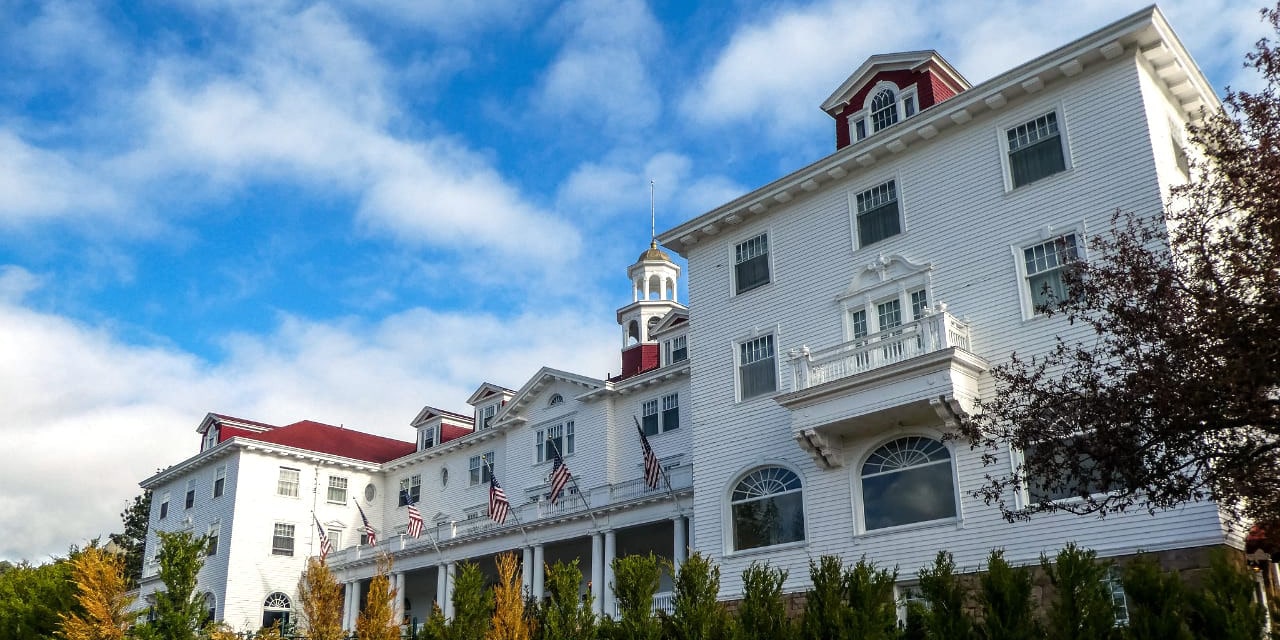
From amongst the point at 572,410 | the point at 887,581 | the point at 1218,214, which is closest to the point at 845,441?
the point at 887,581

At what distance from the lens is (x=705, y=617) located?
684 inches

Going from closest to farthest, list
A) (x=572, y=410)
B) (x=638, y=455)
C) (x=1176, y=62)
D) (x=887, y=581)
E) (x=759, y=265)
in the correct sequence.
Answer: (x=887, y=581)
(x=1176, y=62)
(x=759, y=265)
(x=638, y=455)
(x=572, y=410)

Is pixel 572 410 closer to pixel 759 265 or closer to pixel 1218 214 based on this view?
pixel 759 265

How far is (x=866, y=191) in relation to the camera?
27.2 metres

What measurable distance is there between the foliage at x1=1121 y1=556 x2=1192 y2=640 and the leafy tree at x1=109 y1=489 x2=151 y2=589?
7033cm

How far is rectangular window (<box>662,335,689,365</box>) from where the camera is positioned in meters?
40.1

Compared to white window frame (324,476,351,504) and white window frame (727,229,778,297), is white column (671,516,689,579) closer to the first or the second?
white window frame (727,229,778,297)

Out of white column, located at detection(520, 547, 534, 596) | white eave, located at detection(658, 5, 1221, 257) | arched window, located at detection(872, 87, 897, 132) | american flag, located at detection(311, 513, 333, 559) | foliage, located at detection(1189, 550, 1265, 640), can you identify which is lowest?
foliage, located at detection(1189, 550, 1265, 640)

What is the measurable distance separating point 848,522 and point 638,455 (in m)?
15.2

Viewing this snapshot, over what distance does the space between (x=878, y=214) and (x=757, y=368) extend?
195 inches

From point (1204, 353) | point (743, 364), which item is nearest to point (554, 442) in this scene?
point (743, 364)

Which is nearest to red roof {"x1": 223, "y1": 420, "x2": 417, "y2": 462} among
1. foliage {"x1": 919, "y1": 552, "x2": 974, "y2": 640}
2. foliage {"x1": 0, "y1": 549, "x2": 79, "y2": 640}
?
foliage {"x1": 0, "y1": 549, "x2": 79, "y2": 640}

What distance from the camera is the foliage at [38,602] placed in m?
36.0

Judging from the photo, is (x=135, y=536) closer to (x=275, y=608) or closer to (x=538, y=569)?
(x=275, y=608)
